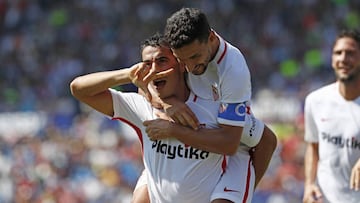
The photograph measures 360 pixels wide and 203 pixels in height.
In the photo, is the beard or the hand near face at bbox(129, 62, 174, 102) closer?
the hand near face at bbox(129, 62, 174, 102)

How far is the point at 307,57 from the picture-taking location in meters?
21.3

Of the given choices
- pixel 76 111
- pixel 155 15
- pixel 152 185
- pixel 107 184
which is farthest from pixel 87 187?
pixel 152 185

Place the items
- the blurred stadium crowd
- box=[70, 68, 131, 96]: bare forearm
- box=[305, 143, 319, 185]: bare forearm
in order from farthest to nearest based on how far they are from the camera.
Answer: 1. the blurred stadium crowd
2. box=[305, 143, 319, 185]: bare forearm
3. box=[70, 68, 131, 96]: bare forearm

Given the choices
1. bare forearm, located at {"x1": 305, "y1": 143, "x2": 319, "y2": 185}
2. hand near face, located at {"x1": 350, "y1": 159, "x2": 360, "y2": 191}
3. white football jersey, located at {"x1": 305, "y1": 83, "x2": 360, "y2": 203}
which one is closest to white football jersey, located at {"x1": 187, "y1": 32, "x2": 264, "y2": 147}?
hand near face, located at {"x1": 350, "y1": 159, "x2": 360, "y2": 191}

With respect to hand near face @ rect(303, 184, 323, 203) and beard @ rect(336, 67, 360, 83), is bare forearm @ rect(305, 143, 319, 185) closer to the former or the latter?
hand near face @ rect(303, 184, 323, 203)

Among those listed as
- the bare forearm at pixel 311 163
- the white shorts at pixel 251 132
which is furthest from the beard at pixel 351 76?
the white shorts at pixel 251 132

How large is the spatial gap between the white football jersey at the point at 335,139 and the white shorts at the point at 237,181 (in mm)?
1687

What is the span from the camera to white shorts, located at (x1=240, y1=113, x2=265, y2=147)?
281 inches

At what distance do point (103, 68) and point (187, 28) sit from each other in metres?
16.3

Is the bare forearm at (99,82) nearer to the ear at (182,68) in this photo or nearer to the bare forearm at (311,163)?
the ear at (182,68)

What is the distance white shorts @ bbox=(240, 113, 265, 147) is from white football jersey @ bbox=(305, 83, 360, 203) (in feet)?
5.57

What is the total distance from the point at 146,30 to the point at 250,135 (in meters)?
16.5

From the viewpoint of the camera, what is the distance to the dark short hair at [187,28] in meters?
6.53

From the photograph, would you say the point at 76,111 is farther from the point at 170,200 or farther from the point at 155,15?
the point at 170,200
